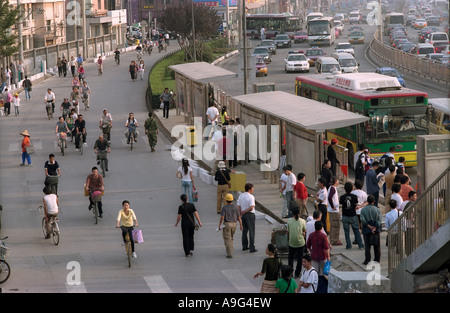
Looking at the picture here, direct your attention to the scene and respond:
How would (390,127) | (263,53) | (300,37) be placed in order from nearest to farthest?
(390,127)
(263,53)
(300,37)

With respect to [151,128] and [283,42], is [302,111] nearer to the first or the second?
[151,128]

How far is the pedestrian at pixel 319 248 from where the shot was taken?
16.1 meters

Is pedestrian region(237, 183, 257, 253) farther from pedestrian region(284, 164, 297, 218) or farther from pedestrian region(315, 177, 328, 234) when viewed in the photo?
pedestrian region(284, 164, 297, 218)

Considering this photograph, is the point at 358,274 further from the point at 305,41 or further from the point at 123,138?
the point at 305,41

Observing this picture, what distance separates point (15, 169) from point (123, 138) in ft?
22.0

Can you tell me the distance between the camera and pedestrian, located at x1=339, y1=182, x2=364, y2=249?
18.5 metres

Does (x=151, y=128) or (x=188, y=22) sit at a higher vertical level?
(x=188, y=22)

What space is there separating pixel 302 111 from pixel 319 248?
874cm

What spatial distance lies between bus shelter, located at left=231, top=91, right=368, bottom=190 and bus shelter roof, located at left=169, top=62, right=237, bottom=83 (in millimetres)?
6023

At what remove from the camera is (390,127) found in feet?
91.7

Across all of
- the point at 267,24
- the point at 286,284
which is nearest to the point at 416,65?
the point at 267,24

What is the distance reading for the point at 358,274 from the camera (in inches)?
558

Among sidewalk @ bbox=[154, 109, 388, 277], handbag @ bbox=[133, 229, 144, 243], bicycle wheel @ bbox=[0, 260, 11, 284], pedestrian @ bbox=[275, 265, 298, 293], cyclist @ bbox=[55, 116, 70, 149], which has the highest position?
pedestrian @ bbox=[275, 265, 298, 293]

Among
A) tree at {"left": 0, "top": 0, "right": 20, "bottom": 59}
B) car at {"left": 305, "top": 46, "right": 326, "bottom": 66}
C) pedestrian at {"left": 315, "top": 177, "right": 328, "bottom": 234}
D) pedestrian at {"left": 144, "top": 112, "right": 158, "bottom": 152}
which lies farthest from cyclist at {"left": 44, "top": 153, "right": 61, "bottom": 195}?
car at {"left": 305, "top": 46, "right": 326, "bottom": 66}
